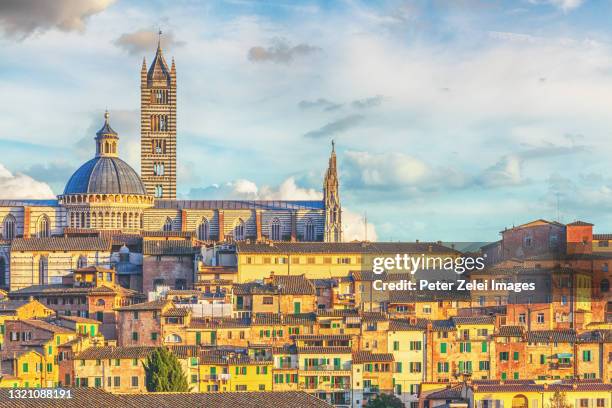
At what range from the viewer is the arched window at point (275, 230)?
387 feet

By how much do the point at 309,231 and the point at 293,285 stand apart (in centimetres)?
3538

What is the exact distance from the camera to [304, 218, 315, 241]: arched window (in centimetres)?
11788

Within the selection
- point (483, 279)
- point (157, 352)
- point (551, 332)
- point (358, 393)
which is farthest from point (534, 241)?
point (157, 352)

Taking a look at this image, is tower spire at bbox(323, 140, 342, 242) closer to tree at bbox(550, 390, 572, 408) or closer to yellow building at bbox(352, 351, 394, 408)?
yellow building at bbox(352, 351, 394, 408)

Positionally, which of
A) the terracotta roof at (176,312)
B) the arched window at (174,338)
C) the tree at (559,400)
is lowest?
the tree at (559,400)

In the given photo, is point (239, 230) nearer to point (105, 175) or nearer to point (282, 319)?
point (105, 175)

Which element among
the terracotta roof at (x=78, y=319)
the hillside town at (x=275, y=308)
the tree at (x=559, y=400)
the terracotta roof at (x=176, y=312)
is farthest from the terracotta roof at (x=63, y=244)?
the tree at (x=559, y=400)

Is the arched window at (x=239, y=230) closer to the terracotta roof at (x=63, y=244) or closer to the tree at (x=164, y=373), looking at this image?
the terracotta roof at (x=63, y=244)

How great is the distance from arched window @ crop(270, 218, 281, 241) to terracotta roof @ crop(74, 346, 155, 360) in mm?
47714

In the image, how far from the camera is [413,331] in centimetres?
7419

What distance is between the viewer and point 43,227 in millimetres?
116375

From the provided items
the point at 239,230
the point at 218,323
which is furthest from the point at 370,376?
the point at 239,230

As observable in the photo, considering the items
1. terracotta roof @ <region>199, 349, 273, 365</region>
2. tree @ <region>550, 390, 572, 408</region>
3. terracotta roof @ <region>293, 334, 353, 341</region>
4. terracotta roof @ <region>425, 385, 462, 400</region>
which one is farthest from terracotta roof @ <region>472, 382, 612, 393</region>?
terracotta roof @ <region>293, 334, 353, 341</region>

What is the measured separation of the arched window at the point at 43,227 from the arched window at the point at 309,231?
57.0ft
